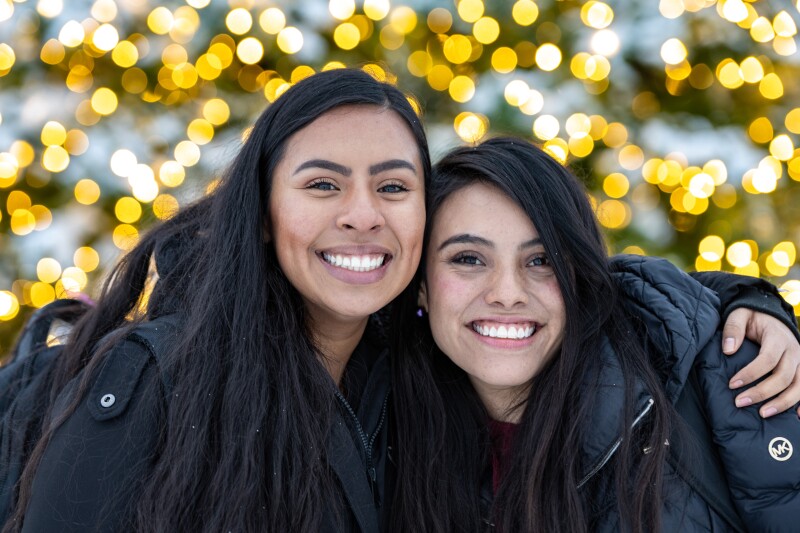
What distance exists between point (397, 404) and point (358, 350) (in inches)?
8.8

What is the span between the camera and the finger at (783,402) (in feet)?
6.27

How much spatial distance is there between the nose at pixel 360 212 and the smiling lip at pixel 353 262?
64mm

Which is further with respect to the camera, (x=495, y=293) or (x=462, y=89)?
(x=462, y=89)

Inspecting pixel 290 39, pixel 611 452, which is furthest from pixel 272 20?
pixel 611 452

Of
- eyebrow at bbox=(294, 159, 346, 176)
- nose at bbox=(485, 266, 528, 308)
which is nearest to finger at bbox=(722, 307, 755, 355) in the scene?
nose at bbox=(485, 266, 528, 308)

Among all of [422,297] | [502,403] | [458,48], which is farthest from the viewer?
[458,48]

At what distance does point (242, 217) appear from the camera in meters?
2.16

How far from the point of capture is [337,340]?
7.80 ft

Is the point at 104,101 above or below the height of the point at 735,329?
above

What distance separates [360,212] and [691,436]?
1.05m

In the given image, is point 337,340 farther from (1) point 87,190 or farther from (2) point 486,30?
(1) point 87,190

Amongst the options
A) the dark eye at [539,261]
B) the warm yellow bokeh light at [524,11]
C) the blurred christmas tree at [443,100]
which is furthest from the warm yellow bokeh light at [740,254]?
the dark eye at [539,261]

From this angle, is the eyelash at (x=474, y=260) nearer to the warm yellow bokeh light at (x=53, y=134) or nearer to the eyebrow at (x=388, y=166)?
the eyebrow at (x=388, y=166)

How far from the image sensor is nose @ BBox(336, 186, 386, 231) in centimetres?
210
